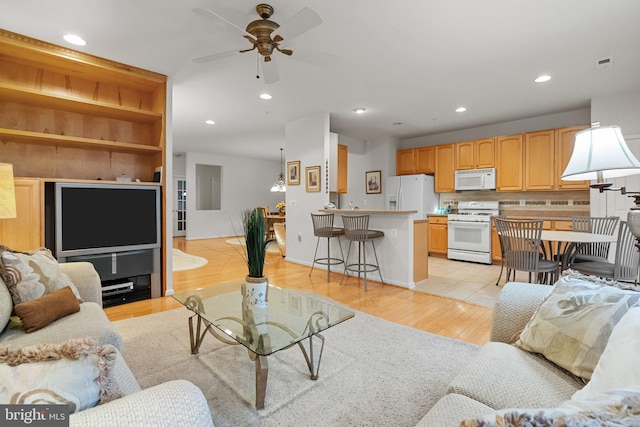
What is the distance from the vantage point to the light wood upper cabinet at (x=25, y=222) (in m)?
2.66

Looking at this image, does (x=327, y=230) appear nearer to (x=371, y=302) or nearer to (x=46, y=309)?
(x=371, y=302)

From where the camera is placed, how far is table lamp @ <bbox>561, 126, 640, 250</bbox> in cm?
119

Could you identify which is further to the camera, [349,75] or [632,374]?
[349,75]

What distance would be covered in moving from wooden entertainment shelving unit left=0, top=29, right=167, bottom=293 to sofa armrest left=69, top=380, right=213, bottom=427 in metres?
3.05

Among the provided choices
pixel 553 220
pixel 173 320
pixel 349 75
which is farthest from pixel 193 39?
pixel 553 220

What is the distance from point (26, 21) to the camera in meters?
2.43

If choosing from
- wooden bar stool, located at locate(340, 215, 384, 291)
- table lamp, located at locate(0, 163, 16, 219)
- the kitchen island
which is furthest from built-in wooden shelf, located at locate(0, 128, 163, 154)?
the kitchen island

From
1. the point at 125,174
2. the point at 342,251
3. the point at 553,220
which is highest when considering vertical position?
the point at 125,174

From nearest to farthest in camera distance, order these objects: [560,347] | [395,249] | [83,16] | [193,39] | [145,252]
Answer: [560,347]
[83,16]
[193,39]
[145,252]
[395,249]

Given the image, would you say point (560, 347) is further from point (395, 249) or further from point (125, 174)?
point (125, 174)

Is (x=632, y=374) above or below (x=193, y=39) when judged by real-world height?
below

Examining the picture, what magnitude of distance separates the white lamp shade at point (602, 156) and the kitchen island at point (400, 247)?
2462 mm

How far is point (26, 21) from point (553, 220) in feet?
21.7

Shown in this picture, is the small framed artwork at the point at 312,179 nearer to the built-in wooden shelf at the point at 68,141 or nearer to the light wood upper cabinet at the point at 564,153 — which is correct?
the built-in wooden shelf at the point at 68,141
